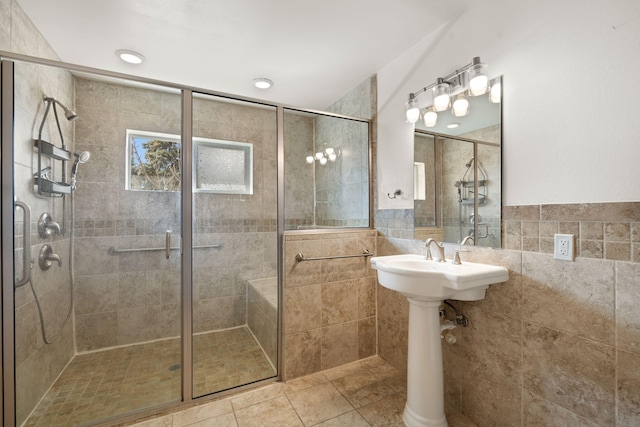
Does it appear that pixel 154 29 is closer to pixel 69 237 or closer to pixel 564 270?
pixel 69 237

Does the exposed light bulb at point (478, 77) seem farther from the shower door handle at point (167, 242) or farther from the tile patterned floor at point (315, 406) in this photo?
the shower door handle at point (167, 242)

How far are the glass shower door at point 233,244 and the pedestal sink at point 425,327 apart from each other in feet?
3.02

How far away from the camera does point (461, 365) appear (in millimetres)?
1670

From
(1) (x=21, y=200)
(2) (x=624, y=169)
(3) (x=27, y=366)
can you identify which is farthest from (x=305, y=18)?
(3) (x=27, y=366)

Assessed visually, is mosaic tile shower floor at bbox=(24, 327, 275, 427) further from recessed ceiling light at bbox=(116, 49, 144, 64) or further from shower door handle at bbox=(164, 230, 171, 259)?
recessed ceiling light at bbox=(116, 49, 144, 64)

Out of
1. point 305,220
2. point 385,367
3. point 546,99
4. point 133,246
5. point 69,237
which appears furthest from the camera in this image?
point 305,220

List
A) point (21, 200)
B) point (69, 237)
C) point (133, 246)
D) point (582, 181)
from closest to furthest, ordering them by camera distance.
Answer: point (582, 181), point (21, 200), point (69, 237), point (133, 246)

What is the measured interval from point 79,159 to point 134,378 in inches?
53.9

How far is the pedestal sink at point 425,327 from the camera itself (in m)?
1.38

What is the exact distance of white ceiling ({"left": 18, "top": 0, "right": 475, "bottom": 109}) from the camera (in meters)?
1.59

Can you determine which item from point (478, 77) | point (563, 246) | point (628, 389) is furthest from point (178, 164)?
point (628, 389)

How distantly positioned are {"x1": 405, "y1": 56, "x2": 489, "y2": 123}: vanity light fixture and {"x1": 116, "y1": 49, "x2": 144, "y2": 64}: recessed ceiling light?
6.49 feet

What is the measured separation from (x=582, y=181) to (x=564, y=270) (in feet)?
1.27

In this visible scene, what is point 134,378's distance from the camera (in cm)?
176
